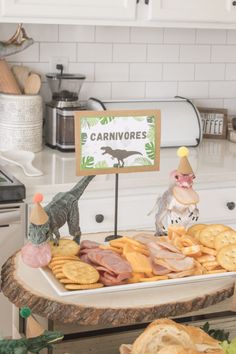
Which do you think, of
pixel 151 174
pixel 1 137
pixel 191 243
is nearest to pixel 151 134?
pixel 191 243

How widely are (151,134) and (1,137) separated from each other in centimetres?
164

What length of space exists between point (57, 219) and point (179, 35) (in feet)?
7.96

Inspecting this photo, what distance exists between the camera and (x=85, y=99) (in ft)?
11.9

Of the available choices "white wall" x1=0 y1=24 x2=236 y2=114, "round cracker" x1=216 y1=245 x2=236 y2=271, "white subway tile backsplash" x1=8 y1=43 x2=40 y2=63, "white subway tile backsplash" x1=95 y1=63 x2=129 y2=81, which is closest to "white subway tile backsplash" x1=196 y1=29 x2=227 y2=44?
"white wall" x1=0 y1=24 x2=236 y2=114

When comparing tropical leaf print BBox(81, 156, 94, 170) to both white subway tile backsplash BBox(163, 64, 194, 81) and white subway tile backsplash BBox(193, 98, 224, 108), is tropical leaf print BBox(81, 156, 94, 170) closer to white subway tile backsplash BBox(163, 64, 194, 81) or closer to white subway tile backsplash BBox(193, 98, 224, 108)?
white subway tile backsplash BBox(163, 64, 194, 81)

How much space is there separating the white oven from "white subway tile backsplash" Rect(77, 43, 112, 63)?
1.17 meters

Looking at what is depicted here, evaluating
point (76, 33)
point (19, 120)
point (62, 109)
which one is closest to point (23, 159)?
point (19, 120)

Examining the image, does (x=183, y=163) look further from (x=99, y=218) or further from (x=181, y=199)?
(x=99, y=218)

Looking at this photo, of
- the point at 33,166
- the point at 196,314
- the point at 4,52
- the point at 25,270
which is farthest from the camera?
the point at 4,52

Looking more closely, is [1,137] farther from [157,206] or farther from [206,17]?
[157,206]

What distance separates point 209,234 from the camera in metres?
1.64

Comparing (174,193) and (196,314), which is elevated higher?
(174,193)

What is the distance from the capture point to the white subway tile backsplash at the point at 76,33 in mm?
3492

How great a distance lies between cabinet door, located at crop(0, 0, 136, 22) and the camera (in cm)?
295
